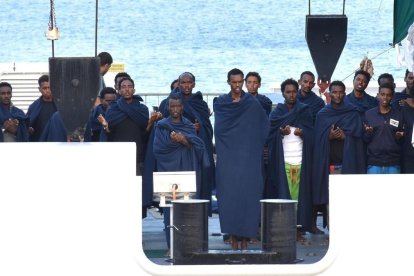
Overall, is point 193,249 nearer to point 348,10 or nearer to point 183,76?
point 183,76

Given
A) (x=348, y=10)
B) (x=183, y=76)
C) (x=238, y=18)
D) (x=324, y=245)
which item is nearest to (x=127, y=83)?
(x=183, y=76)

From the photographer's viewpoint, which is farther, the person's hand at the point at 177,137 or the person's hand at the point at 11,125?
the person's hand at the point at 11,125

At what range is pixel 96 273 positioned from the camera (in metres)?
8.07

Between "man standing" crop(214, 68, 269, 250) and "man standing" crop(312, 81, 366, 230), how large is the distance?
748 millimetres

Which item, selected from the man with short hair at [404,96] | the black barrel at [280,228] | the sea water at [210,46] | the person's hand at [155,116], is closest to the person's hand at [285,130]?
the man with short hair at [404,96]

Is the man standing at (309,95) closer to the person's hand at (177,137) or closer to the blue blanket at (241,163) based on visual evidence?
the blue blanket at (241,163)

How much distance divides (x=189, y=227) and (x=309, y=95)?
14.5 feet

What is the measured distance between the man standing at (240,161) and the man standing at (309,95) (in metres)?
1.07

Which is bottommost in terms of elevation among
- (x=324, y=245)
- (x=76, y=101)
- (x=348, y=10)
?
(x=324, y=245)

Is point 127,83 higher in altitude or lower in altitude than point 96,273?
higher

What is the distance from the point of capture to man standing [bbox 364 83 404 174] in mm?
11312

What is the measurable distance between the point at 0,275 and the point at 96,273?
20.9 inches

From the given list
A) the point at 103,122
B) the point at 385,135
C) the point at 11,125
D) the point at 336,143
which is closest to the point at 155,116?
the point at 103,122

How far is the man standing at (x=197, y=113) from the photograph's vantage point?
1216 cm
